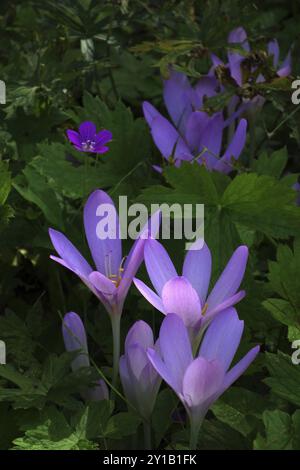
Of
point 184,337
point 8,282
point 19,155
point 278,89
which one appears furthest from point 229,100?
point 184,337

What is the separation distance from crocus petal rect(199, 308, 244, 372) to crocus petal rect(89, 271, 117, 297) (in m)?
0.15

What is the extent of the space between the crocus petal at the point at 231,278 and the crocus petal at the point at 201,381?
0.15m

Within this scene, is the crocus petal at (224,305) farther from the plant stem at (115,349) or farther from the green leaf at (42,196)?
the green leaf at (42,196)

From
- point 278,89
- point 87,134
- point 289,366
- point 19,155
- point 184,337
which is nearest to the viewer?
point 184,337

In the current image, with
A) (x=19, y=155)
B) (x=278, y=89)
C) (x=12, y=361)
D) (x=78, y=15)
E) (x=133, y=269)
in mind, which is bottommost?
(x=12, y=361)

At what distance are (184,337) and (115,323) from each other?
0.18 m

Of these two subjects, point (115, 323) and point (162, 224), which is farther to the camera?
point (162, 224)

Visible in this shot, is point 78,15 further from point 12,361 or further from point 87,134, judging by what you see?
point 12,361

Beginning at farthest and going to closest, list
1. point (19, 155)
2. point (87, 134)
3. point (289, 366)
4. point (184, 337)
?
point (19, 155) → point (87, 134) → point (289, 366) → point (184, 337)

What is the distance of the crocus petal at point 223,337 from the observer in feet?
3.41

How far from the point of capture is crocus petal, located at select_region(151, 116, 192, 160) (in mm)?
1500

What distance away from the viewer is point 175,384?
1.01 m

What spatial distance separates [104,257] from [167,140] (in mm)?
367

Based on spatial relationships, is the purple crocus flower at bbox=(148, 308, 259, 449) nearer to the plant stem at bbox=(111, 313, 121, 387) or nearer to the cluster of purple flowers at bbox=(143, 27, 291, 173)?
the plant stem at bbox=(111, 313, 121, 387)
